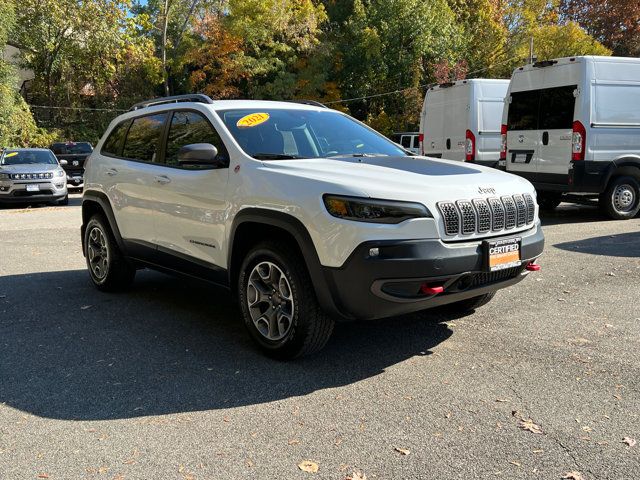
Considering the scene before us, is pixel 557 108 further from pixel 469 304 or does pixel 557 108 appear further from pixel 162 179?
pixel 162 179

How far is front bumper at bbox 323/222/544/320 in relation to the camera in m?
3.60

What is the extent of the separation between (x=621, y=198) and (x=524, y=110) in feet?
7.56

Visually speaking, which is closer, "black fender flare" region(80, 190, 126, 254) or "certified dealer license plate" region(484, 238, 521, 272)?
"certified dealer license plate" region(484, 238, 521, 272)

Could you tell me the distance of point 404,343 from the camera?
4.58 m

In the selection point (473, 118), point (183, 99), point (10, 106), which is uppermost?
point (10, 106)

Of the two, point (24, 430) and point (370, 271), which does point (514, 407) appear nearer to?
point (370, 271)

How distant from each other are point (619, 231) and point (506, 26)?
3538cm

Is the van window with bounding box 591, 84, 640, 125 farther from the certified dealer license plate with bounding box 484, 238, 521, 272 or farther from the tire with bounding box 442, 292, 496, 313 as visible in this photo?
the certified dealer license plate with bounding box 484, 238, 521, 272

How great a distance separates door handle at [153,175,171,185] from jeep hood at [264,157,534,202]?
3.92 ft

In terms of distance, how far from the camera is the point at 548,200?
1211cm

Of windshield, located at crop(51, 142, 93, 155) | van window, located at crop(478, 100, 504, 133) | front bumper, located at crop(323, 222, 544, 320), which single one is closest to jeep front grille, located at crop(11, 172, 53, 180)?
windshield, located at crop(51, 142, 93, 155)

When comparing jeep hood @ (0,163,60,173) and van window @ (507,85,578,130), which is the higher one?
van window @ (507,85,578,130)

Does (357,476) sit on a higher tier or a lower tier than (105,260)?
lower

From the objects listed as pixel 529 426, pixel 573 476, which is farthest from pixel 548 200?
pixel 573 476
